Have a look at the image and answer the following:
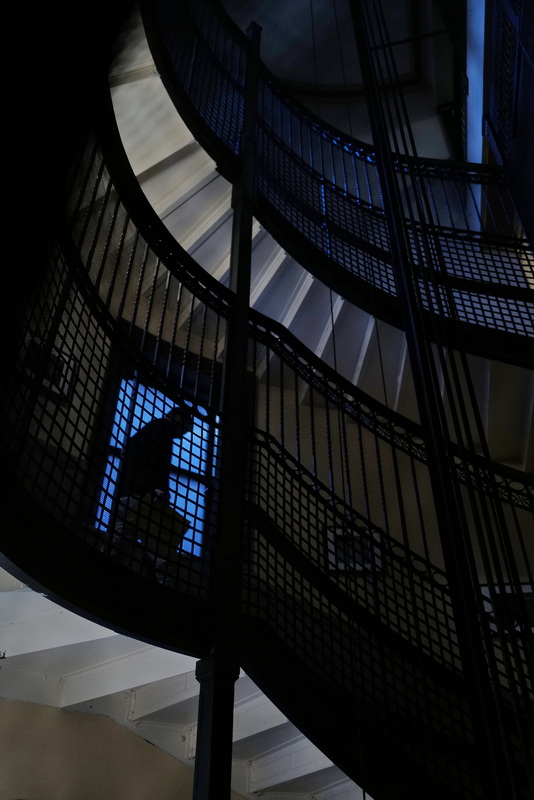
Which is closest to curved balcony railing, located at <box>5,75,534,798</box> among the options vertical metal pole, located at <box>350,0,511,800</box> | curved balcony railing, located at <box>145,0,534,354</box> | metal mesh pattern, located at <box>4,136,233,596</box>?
metal mesh pattern, located at <box>4,136,233,596</box>

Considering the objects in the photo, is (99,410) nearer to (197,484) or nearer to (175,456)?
(175,456)

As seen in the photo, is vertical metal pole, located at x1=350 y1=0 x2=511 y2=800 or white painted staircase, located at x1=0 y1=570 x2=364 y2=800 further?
white painted staircase, located at x1=0 y1=570 x2=364 y2=800

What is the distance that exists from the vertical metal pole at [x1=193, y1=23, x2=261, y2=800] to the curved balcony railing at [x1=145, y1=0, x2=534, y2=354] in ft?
4.45

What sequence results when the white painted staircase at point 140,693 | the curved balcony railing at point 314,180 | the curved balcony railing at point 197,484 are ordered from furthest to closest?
the curved balcony railing at point 314,180 → the white painted staircase at point 140,693 → the curved balcony railing at point 197,484

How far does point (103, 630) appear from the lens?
3680mm

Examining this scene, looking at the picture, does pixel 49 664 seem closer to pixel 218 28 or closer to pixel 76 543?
pixel 76 543

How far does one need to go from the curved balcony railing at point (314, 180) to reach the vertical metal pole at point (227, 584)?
1358mm

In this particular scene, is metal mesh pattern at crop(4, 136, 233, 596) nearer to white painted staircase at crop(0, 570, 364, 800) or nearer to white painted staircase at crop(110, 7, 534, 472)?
white painted staircase at crop(0, 570, 364, 800)

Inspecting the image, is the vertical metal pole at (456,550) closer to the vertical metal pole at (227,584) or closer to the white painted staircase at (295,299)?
the vertical metal pole at (227,584)

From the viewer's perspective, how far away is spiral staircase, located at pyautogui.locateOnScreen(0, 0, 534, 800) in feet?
11.9

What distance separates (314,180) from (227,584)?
473 cm

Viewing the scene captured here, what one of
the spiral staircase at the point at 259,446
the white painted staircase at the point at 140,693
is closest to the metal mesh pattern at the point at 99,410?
the spiral staircase at the point at 259,446

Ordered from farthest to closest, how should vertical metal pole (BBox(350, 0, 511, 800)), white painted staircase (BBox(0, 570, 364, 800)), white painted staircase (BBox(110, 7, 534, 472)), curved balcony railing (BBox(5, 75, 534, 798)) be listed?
white painted staircase (BBox(110, 7, 534, 472)) → white painted staircase (BBox(0, 570, 364, 800)) → curved balcony railing (BBox(5, 75, 534, 798)) → vertical metal pole (BBox(350, 0, 511, 800))

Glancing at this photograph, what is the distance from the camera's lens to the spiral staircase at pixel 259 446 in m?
3.64
